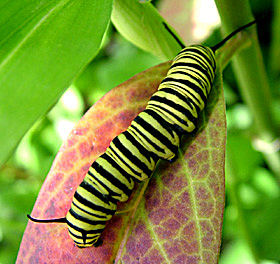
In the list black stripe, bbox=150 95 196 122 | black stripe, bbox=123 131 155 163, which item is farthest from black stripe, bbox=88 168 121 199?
black stripe, bbox=150 95 196 122

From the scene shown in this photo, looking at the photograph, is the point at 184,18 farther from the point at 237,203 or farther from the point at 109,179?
the point at 109,179

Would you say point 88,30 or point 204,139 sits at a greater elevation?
point 88,30

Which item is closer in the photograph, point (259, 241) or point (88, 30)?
point (88, 30)

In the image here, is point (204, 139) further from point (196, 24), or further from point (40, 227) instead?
point (196, 24)

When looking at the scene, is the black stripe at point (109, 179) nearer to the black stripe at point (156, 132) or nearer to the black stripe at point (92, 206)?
the black stripe at point (92, 206)

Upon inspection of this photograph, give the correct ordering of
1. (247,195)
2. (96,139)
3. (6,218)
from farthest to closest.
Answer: (6,218), (247,195), (96,139)

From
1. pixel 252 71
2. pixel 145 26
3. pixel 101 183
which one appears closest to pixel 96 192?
pixel 101 183

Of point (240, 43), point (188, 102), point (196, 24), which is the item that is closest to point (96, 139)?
point (188, 102)
